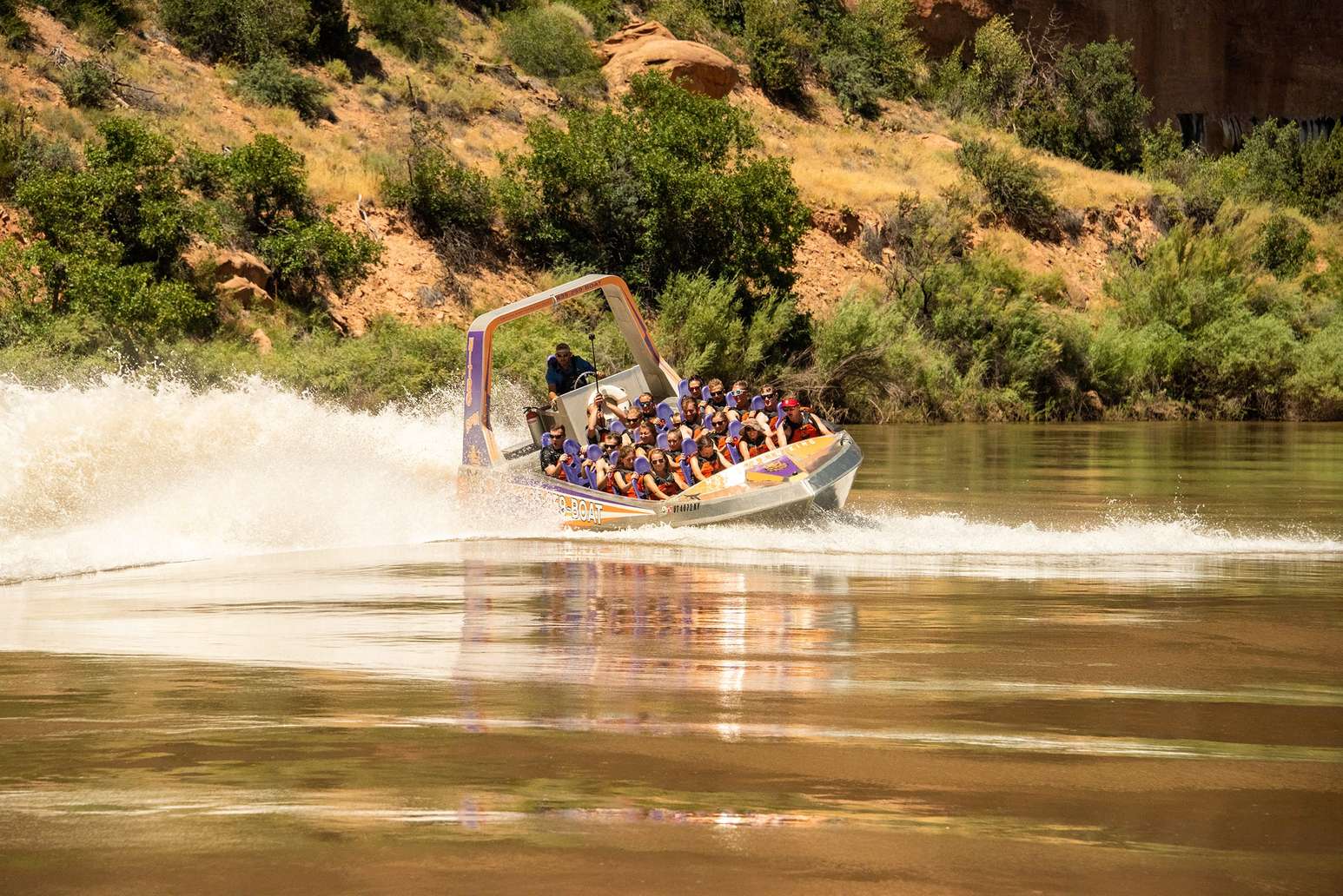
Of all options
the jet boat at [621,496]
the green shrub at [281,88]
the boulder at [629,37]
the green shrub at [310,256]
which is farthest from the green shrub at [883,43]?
the jet boat at [621,496]

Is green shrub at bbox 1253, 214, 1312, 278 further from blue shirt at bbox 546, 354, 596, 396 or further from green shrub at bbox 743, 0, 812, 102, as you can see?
blue shirt at bbox 546, 354, 596, 396

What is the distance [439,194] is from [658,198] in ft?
22.1

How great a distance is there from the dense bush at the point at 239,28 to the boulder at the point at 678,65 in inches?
477

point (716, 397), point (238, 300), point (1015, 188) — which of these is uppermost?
point (1015, 188)

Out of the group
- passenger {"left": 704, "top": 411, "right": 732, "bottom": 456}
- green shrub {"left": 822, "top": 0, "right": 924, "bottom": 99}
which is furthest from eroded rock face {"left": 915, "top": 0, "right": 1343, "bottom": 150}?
passenger {"left": 704, "top": 411, "right": 732, "bottom": 456}

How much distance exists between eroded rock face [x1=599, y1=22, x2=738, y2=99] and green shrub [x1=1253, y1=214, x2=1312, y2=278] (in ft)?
69.9

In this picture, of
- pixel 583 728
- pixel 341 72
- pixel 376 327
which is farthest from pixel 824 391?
pixel 583 728

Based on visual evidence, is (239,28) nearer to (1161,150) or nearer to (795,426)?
(795,426)

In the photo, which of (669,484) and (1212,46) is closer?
(669,484)

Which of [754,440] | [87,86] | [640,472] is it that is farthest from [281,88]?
[640,472]

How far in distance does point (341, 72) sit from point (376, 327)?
16.3 m

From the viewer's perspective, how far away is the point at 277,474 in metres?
18.3

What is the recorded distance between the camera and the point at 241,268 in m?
39.0

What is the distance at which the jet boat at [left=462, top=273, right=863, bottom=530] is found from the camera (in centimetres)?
1585
